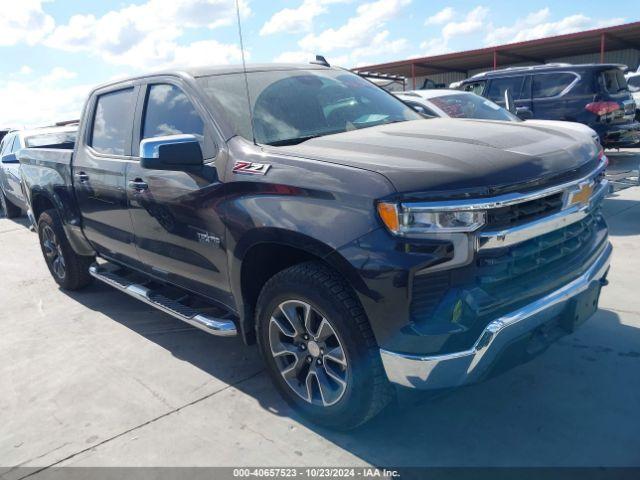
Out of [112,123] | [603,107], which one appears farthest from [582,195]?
[603,107]

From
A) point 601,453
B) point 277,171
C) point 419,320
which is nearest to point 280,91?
point 277,171

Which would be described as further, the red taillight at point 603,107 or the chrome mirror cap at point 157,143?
the red taillight at point 603,107

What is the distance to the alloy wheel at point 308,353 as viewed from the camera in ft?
8.79

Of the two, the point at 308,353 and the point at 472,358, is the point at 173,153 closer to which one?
the point at 308,353

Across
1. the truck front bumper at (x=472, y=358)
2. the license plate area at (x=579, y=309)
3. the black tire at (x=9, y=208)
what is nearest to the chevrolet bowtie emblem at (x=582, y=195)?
the license plate area at (x=579, y=309)

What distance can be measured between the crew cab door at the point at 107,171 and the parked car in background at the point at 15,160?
4.10 metres

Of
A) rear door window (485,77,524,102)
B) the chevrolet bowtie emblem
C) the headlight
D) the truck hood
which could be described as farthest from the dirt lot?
rear door window (485,77,524,102)

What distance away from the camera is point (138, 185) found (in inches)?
145

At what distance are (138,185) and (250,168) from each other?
117 cm

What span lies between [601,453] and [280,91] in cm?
262

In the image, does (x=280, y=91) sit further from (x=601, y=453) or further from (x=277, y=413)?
(x=601, y=453)

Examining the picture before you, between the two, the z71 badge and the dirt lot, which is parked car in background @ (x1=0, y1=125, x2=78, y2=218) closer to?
the dirt lot

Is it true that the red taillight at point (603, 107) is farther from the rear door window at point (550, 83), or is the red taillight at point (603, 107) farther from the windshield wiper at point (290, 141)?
the windshield wiper at point (290, 141)

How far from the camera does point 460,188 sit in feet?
7.50
